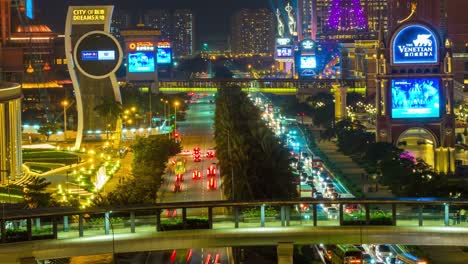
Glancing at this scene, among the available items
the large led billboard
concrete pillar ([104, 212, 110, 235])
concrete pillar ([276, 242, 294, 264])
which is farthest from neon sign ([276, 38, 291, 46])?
concrete pillar ([104, 212, 110, 235])

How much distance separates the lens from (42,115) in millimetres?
122000

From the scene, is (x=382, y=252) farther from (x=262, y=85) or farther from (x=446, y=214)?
(x=262, y=85)

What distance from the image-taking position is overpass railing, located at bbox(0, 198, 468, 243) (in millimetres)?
34375

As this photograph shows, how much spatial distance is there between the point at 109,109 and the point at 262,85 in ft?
300

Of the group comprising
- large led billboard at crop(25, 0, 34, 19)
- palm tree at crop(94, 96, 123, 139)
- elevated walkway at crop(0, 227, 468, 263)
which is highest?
large led billboard at crop(25, 0, 34, 19)

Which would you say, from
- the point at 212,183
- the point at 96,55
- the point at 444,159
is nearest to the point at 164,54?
the point at 96,55

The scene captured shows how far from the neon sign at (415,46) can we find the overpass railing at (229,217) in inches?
1729

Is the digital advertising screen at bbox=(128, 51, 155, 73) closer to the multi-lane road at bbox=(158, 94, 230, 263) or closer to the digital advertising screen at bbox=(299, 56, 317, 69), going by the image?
the multi-lane road at bbox=(158, 94, 230, 263)

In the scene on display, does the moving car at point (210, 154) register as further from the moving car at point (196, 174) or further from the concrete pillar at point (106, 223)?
the concrete pillar at point (106, 223)

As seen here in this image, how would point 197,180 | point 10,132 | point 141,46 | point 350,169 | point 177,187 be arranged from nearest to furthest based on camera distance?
point 10,132 → point 177,187 → point 197,180 → point 350,169 → point 141,46

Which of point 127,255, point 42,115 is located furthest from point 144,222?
point 42,115

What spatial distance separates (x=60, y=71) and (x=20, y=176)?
344ft

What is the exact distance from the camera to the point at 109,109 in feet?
282

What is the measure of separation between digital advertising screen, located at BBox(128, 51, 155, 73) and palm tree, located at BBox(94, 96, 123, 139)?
6038cm
